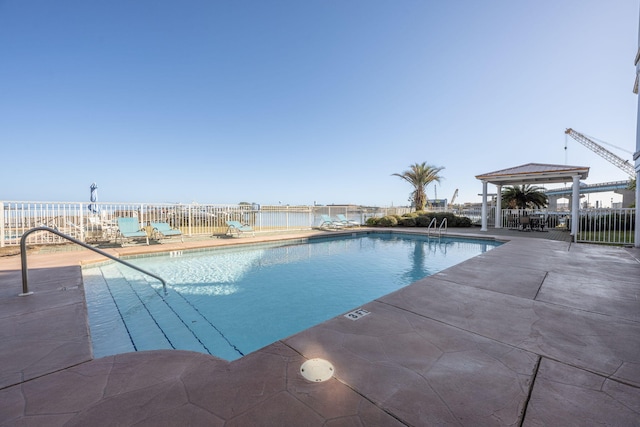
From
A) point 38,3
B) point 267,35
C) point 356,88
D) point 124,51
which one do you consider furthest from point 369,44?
point 38,3

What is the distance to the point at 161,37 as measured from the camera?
9898mm

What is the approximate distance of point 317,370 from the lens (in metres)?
1.67

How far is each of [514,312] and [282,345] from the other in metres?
2.51

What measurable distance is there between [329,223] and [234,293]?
992 cm

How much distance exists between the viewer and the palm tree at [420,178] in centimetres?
1814

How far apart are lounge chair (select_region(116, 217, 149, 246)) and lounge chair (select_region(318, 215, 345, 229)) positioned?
28.3 feet

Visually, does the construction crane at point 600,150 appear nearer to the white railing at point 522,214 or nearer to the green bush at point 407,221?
the white railing at point 522,214

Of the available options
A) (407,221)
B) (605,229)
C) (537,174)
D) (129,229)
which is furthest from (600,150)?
(129,229)

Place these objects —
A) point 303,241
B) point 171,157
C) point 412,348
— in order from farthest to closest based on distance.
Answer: point 171,157 < point 303,241 < point 412,348

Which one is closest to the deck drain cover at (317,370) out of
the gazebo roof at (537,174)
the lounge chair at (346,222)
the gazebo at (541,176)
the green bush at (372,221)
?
the gazebo at (541,176)

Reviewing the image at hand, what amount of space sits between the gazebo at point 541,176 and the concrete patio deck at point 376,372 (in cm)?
978

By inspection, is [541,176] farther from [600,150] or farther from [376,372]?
[600,150]

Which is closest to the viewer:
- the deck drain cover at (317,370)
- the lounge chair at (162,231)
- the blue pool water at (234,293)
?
the deck drain cover at (317,370)

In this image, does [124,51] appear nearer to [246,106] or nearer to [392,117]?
[246,106]
